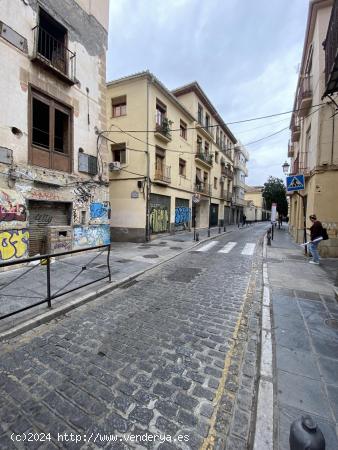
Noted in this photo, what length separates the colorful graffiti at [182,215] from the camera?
1723 centimetres

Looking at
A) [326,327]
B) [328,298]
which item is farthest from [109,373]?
[328,298]

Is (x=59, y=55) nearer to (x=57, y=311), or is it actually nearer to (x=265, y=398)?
(x=57, y=311)

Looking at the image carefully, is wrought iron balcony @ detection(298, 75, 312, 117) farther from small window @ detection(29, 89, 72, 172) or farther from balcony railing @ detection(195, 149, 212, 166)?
small window @ detection(29, 89, 72, 172)

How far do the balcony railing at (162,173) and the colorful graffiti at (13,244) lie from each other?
8.53m

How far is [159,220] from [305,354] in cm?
1232

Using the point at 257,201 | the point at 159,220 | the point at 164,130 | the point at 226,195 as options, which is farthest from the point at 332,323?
the point at 257,201

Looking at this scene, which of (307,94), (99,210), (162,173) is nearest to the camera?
(99,210)

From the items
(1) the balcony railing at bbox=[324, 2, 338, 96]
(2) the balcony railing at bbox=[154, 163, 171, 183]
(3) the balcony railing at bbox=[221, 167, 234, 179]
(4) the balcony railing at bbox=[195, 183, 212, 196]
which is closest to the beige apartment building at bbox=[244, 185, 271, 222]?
(3) the balcony railing at bbox=[221, 167, 234, 179]

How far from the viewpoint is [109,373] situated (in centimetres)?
259

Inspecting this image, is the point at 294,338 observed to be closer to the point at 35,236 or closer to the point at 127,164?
the point at 35,236

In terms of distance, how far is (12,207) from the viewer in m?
6.64

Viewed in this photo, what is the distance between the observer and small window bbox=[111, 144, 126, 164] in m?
13.9

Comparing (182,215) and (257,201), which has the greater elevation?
(257,201)

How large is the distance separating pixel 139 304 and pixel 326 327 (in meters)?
3.36
